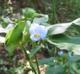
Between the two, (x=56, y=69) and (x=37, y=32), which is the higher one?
(x=37, y=32)

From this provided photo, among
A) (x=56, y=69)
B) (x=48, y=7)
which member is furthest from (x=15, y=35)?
(x=48, y=7)

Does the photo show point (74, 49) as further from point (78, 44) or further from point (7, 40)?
point (7, 40)

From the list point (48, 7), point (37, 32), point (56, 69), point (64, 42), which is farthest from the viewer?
point (48, 7)

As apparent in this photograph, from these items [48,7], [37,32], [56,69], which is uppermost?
[37,32]

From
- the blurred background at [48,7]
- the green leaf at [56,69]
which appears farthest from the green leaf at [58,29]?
the blurred background at [48,7]

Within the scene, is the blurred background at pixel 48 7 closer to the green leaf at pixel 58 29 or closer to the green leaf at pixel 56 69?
the green leaf at pixel 56 69

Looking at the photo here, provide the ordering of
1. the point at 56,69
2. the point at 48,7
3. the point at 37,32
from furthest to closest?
the point at 48,7
the point at 56,69
the point at 37,32

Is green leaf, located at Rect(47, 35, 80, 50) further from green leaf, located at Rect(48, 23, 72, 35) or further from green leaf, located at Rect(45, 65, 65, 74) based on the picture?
green leaf, located at Rect(45, 65, 65, 74)

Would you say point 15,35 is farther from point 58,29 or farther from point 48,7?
point 48,7

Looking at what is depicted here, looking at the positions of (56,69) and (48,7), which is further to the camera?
(48,7)
